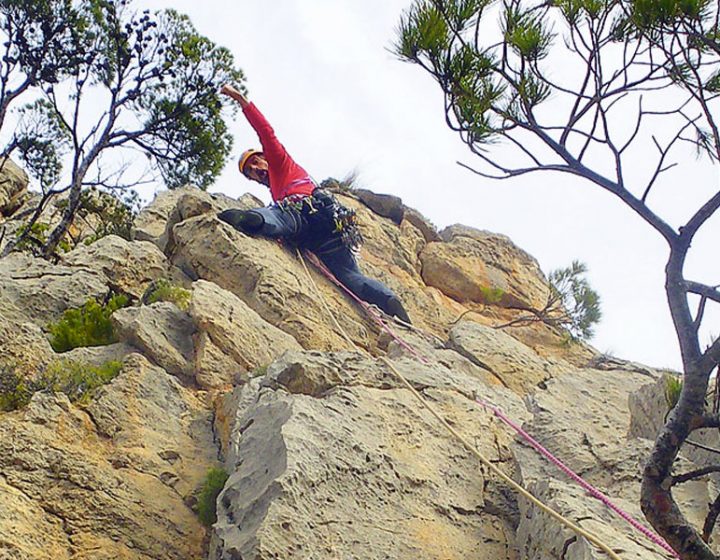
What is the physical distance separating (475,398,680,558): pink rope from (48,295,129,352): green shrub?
315cm

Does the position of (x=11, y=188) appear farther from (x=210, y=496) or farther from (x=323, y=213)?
(x=210, y=496)

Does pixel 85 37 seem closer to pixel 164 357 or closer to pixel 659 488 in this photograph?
pixel 164 357

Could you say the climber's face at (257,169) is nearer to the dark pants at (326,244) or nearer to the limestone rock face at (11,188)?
the dark pants at (326,244)

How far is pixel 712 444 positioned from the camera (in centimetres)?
567

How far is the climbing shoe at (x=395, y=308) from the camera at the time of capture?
948cm

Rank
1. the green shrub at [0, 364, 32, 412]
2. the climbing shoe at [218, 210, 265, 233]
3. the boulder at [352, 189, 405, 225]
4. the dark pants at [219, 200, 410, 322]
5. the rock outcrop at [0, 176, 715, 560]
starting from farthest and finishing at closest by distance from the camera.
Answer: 1. the boulder at [352, 189, 405, 225]
2. the dark pants at [219, 200, 410, 322]
3. the climbing shoe at [218, 210, 265, 233]
4. the green shrub at [0, 364, 32, 412]
5. the rock outcrop at [0, 176, 715, 560]

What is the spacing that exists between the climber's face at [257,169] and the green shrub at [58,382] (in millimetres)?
4911

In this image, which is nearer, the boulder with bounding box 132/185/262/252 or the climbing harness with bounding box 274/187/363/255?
the climbing harness with bounding box 274/187/363/255

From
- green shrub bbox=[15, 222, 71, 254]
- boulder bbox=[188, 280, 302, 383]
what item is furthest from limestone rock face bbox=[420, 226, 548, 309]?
green shrub bbox=[15, 222, 71, 254]

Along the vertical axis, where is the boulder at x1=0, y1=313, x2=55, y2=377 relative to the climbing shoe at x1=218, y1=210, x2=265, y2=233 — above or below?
below

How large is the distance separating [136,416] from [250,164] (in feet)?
17.9

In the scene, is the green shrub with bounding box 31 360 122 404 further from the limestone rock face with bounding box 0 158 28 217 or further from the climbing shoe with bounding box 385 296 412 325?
the limestone rock face with bounding box 0 158 28 217

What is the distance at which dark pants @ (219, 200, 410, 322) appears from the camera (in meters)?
9.34

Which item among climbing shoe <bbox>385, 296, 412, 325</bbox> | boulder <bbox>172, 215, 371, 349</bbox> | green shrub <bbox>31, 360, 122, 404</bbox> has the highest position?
climbing shoe <bbox>385, 296, 412, 325</bbox>
